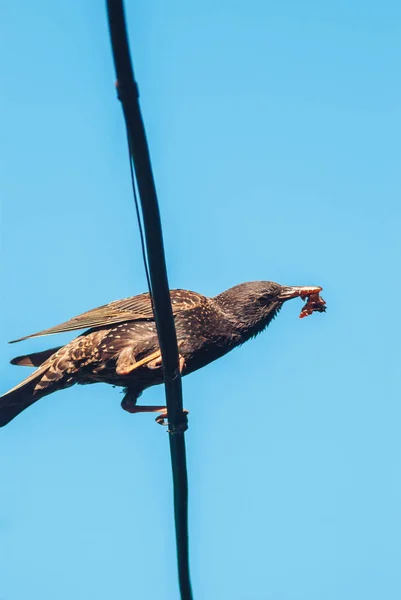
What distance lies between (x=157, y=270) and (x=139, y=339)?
2.28 metres

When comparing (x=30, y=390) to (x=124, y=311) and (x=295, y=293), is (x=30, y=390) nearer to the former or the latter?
(x=124, y=311)

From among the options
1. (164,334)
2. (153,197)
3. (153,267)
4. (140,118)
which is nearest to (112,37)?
(140,118)

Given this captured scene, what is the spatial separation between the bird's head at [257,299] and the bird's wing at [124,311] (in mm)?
206

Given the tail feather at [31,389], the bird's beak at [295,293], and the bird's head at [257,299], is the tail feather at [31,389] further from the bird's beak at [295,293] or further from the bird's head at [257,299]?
the bird's beak at [295,293]

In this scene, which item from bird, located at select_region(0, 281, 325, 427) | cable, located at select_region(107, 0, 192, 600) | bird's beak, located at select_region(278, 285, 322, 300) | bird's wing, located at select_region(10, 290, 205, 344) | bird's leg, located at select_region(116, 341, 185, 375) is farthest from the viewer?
bird's beak, located at select_region(278, 285, 322, 300)

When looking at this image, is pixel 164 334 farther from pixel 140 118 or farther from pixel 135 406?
pixel 135 406

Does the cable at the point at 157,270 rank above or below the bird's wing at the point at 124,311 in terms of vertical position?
below

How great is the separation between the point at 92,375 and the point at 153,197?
114 inches

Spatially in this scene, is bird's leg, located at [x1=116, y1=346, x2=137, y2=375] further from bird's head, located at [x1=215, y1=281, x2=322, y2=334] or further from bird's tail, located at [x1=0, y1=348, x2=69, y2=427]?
bird's head, located at [x1=215, y1=281, x2=322, y2=334]

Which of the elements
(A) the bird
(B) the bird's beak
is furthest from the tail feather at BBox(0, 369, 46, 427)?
(B) the bird's beak

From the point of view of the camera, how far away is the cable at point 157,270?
2.89 metres

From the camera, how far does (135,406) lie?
6.22 meters

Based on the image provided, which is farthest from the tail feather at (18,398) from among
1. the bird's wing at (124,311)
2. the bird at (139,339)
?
the bird's wing at (124,311)

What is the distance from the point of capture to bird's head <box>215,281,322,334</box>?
6.07 m
